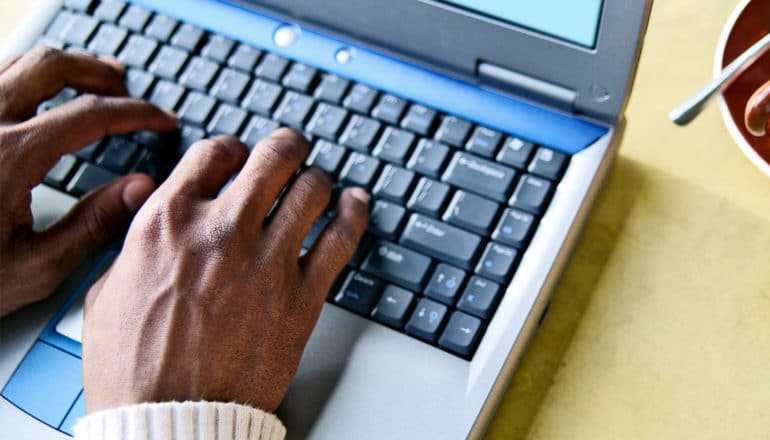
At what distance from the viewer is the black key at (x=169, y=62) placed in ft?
2.31

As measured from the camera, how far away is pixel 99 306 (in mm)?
585

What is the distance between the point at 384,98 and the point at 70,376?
0.30 metres

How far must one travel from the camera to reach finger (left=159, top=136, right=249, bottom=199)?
2.01 feet

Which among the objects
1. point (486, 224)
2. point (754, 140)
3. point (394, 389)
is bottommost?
point (394, 389)

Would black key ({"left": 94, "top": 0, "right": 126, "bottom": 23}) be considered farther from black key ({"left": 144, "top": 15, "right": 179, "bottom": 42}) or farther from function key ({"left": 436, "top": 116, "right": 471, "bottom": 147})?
function key ({"left": 436, "top": 116, "right": 471, "bottom": 147})

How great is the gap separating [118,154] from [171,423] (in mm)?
259

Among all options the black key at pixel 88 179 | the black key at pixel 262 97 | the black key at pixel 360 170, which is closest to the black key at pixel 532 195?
the black key at pixel 360 170

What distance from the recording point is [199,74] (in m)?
0.69

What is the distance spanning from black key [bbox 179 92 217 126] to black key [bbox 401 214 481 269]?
195 mm

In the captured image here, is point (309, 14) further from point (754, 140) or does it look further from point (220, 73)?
point (754, 140)

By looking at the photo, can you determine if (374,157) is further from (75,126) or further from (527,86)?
(75,126)

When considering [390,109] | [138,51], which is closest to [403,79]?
[390,109]

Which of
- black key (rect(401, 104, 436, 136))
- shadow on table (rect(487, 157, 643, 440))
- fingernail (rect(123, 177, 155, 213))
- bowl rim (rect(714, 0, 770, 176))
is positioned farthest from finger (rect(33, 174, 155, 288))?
bowl rim (rect(714, 0, 770, 176))

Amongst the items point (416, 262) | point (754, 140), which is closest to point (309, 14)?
point (416, 262)
